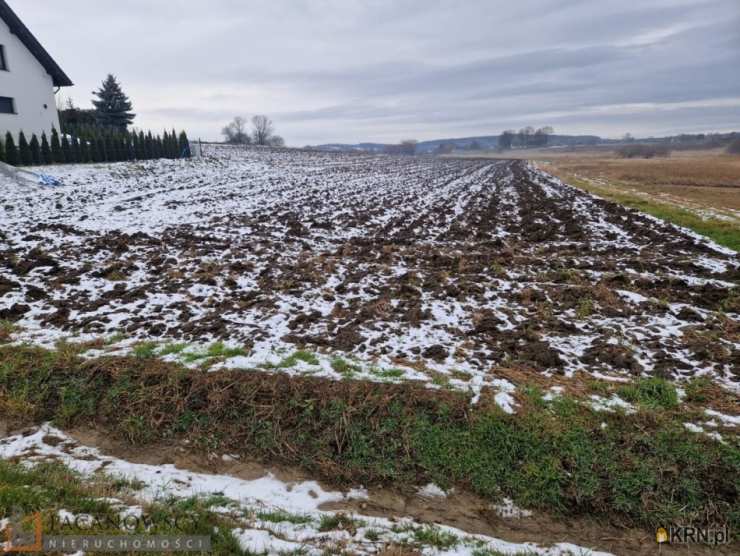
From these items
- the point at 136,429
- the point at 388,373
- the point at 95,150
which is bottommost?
the point at 136,429

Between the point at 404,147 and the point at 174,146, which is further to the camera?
the point at 404,147

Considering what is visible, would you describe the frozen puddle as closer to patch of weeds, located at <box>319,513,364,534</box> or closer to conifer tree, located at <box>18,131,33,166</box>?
patch of weeds, located at <box>319,513,364,534</box>

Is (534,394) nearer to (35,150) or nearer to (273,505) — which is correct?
(273,505)

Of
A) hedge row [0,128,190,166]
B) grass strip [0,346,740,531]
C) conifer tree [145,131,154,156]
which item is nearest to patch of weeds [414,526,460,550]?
grass strip [0,346,740,531]

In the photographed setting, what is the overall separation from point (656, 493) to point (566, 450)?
0.81m

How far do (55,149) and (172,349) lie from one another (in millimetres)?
25069

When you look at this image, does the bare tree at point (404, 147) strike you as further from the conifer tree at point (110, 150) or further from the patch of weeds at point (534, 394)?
the patch of weeds at point (534, 394)

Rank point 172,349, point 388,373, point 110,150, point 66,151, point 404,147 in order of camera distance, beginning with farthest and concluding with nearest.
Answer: point 404,147 < point 110,150 < point 66,151 < point 172,349 < point 388,373

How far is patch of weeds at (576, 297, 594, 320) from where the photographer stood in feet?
23.1

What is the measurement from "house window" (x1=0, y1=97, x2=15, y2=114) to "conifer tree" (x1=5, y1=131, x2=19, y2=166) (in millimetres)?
4290

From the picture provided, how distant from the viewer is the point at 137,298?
7660 millimetres

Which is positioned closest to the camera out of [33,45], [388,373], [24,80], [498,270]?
[388,373]

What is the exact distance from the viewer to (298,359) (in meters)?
5.68

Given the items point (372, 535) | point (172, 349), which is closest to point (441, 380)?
point (372, 535)
